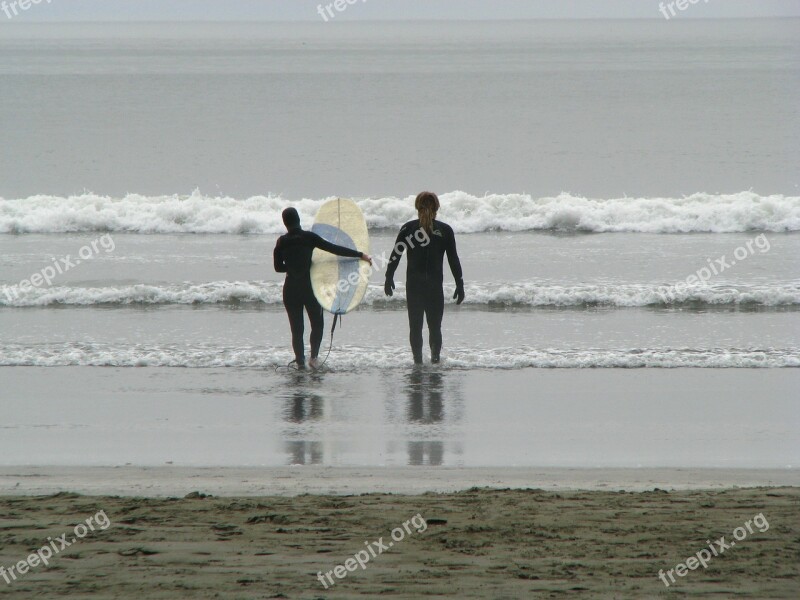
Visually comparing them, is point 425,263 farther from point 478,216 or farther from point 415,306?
point 478,216

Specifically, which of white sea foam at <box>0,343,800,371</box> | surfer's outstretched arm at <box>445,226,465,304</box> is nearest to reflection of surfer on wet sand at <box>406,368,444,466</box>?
white sea foam at <box>0,343,800,371</box>

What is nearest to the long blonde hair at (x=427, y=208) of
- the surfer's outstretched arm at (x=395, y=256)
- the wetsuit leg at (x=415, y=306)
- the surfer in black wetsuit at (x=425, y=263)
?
the surfer in black wetsuit at (x=425, y=263)

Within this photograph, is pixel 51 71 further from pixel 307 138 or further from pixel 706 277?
pixel 706 277

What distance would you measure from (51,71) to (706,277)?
99.0 metres

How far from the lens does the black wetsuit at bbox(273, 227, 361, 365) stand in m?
9.89

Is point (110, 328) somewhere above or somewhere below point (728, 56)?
below

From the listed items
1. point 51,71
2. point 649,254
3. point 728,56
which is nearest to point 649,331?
point 649,254

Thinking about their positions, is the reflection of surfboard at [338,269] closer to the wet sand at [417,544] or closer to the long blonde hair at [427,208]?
the long blonde hair at [427,208]

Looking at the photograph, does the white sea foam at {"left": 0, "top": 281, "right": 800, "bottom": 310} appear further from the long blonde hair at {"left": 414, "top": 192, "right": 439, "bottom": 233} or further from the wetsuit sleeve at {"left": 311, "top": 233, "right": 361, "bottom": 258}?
the long blonde hair at {"left": 414, "top": 192, "right": 439, "bottom": 233}

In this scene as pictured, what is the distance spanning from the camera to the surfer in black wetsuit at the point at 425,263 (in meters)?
9.61

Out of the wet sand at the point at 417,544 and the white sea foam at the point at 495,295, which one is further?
the white sea foam at the point at 495,295

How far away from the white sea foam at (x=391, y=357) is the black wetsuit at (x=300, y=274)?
47cm

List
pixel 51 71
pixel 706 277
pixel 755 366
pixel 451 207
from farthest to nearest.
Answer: pixel 51 71, pixel 451 207, pixel 706 277, pixel 755 366

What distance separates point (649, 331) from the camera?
11836mm
